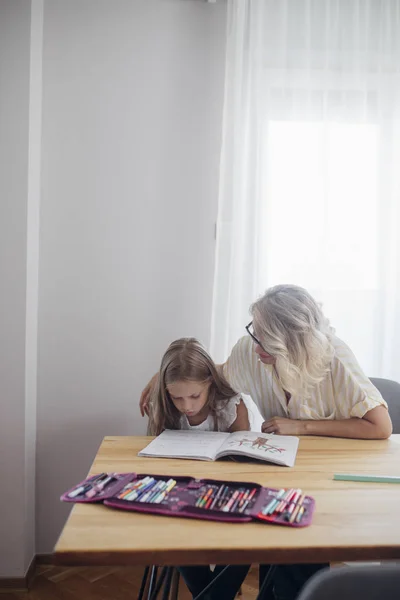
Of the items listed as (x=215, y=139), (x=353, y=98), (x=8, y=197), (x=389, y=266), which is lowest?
(x=389, y=266)

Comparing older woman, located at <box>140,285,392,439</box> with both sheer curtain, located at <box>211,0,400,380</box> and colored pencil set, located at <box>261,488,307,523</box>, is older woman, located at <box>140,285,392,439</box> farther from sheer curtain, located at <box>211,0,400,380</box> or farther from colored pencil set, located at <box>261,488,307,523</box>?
sheer curtain, located at <box>211,0,400,380</box>

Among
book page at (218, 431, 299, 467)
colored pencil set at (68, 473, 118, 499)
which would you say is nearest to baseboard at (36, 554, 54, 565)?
book page at (218, 431, 299, 467)

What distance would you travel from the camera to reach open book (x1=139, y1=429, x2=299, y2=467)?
1.60m

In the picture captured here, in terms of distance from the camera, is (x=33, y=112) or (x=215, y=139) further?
(x=215, y=139)

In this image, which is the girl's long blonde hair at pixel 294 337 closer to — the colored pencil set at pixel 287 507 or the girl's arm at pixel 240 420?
the girl's arm at pixel 240 420

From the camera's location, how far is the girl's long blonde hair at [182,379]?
77.9 inches

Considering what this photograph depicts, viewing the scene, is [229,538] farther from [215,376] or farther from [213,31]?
[213,31]

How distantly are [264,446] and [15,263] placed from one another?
127 cm

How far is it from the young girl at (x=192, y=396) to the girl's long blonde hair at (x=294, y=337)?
25 cm

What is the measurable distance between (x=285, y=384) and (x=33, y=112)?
1522mm

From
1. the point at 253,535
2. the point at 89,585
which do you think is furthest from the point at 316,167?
the point at 89,585

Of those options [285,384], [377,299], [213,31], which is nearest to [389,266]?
[377,299]

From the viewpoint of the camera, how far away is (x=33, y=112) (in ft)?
7.93

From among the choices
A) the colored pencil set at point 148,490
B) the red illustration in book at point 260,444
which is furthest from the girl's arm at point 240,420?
the colored pencil set at point 148,490
